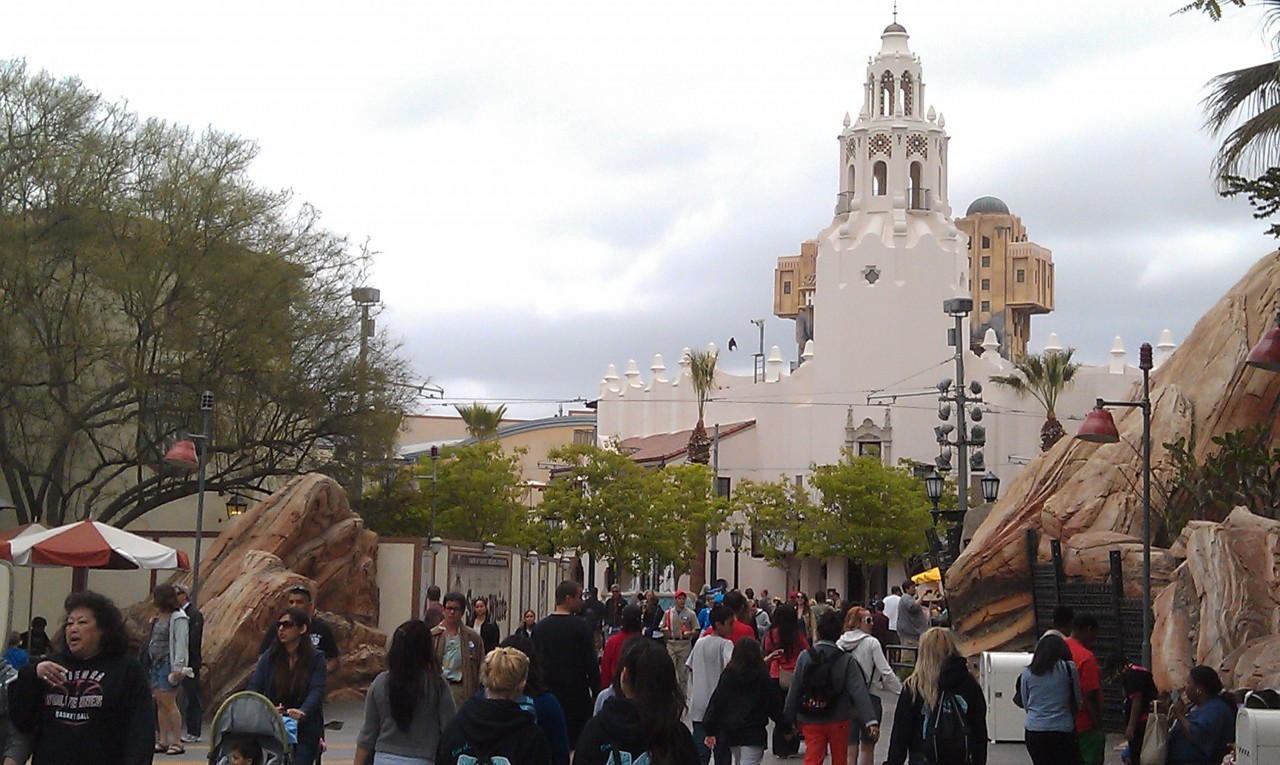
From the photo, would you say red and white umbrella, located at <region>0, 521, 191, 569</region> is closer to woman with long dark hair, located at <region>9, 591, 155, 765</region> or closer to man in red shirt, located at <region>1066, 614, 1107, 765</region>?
man in red shirt, located at <region>1066, 614, 1107, 765</region>

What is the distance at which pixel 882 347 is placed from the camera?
7756 cm

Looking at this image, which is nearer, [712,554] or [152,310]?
[152,310]

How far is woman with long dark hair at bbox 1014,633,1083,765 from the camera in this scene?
445 inches

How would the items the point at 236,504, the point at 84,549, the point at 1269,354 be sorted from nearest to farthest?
the point at 1269,354 → the point at 84,549 → the point at 236,504

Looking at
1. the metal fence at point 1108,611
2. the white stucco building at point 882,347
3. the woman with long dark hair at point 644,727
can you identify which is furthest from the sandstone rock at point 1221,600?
the white stucco building at point 882,347

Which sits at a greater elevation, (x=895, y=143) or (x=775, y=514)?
(x=895, y=143)

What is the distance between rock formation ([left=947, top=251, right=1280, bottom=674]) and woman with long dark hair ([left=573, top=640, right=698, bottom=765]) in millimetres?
15394

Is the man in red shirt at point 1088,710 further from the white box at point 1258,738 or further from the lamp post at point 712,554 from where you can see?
the lamp post at point 712,554

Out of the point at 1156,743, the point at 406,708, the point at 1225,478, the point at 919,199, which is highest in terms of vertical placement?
the point at 919,199

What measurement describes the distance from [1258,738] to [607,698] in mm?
4333

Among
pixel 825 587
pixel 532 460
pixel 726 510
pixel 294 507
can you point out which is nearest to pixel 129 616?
pixel 294 507

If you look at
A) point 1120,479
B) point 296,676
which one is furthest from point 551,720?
point 1120,479

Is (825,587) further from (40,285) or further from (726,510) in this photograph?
(40,285)

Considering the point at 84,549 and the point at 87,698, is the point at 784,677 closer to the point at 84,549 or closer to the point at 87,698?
the point at 87,698
